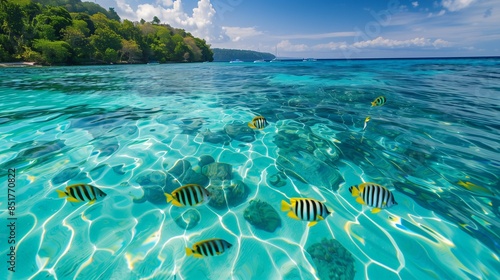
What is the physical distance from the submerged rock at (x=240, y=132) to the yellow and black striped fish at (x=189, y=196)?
383 centimetres

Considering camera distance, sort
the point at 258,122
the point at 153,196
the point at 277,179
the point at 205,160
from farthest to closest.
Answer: the point at 205,160, the point at 258,122, the point at 277,179, the point at 153,196

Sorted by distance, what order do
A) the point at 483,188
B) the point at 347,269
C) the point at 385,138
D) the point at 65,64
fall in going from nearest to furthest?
the point at 347,269 < the point at 483,188 < the point at 385,138 < the point at 65,64

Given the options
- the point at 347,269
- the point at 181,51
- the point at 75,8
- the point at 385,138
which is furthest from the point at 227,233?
the point at 75,8

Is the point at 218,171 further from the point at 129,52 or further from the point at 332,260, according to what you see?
the point at 129,52

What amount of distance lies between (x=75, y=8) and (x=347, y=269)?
6234 inches

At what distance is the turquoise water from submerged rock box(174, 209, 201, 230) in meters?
0.02

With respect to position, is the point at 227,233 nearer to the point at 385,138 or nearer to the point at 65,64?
the point at 385,138

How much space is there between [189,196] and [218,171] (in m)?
2.14

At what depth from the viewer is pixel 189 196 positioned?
9.16 feet

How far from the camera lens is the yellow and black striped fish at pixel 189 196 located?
275cm

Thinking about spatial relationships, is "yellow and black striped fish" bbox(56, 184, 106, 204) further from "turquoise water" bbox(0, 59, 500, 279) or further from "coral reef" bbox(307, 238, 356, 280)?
"coral reef" bbox(307, 238, 356, 280)

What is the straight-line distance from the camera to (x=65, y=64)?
50031 mm

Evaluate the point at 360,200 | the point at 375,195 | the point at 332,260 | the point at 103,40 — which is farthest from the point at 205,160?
the point at 103,40

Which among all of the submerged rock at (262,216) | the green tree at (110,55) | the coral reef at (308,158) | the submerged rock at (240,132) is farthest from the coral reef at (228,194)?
the green tree at (110,55)
